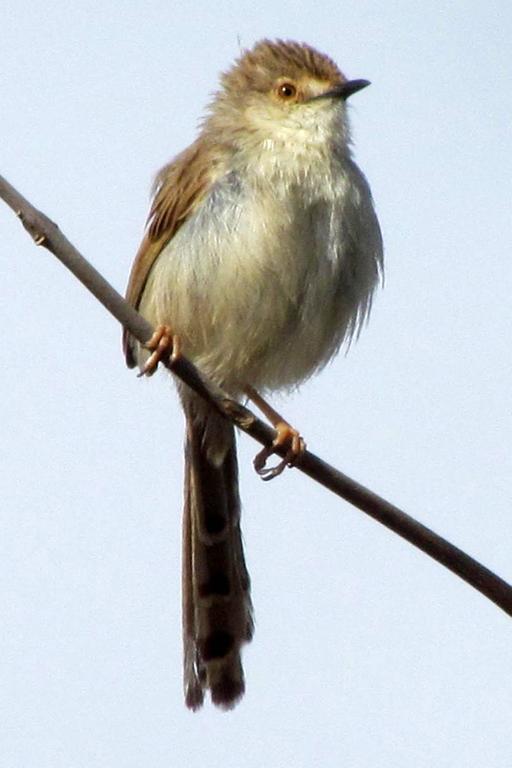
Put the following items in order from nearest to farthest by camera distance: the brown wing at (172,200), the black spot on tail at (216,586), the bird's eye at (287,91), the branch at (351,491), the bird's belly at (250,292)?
the branch at (351,491) → the bird's belly at (250,292) → the brown wing at (172,200) → the bird's eye at (287,91) → the black spot on tail at (216,586)

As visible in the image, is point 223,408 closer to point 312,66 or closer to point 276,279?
point 276,279

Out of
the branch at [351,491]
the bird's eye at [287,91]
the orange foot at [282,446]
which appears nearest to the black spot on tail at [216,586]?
the orange foot at [282,446]

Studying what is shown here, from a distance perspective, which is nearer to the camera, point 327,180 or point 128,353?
point 327,180

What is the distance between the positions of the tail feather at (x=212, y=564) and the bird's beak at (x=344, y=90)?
4.59 feet

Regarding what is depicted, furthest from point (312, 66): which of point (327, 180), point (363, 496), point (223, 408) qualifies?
point (363, 496)

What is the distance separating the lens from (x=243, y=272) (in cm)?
510

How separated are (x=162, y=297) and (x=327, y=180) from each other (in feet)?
2.57

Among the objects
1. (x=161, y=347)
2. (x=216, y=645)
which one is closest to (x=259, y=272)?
(x=161, y=347)

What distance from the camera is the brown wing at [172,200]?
535cm

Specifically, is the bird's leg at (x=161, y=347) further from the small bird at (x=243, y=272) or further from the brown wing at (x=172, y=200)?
the brown wing at (x=172, y=200)

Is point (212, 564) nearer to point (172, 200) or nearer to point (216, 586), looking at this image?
point (216, 586)

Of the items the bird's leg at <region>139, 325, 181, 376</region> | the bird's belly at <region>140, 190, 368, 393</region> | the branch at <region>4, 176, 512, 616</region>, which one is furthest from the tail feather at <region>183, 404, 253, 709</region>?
the branch at <region>4, 176, 512, 616</region>

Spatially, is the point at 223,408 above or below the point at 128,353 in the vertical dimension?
below

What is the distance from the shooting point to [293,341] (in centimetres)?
542
